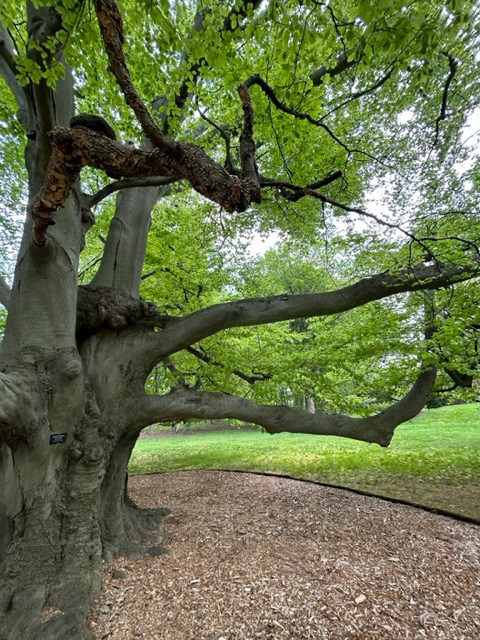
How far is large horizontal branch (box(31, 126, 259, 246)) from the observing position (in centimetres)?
151

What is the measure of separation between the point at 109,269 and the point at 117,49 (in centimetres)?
261

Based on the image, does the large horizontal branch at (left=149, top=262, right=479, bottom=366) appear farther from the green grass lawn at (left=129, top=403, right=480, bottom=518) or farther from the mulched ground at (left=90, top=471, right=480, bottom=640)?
the green grass lawn at (left=129, top=403, right=480, bottom=518)

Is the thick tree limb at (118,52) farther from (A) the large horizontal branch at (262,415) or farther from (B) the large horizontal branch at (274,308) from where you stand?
(A) the large horizontal branch at (262,415)

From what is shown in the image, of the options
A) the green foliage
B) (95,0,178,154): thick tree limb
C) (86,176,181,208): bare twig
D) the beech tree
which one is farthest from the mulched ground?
(86,176,181,208): bare twig

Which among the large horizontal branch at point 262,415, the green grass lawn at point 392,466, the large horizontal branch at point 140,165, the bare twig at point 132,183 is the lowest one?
the green grass lawn at point 392,466

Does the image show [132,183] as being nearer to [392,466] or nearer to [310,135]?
[310,135]

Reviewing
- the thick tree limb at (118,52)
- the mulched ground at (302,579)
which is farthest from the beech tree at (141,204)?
the mulched ground at (302,579)

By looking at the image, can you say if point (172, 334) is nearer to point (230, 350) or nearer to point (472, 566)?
point (230, 350)

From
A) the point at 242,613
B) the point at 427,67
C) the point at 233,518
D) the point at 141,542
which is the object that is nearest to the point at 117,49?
the point at 427,67

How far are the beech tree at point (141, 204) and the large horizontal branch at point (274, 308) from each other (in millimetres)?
19

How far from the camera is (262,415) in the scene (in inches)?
133

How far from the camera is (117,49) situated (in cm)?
141

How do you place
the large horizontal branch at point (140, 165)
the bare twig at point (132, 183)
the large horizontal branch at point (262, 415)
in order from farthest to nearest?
the large horizontal branch at point (262, 415)
the bare twig at point (132, 183)
the large horizontal branch at point (140, 165)

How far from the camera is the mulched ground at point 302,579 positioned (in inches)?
75.7
